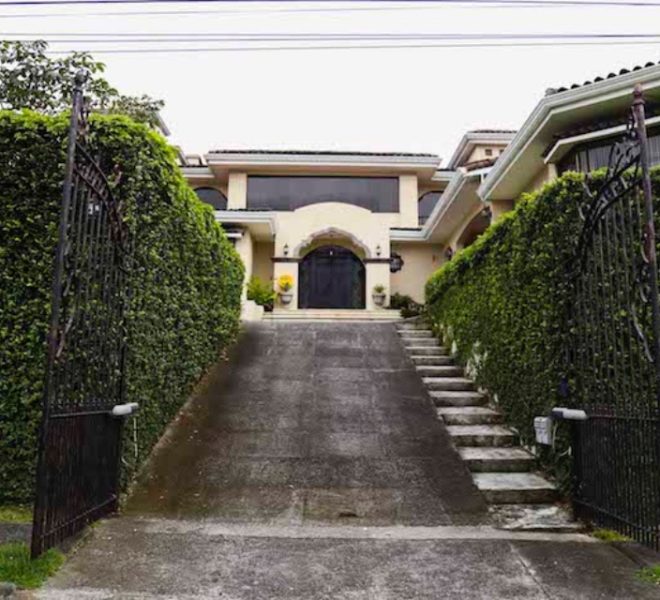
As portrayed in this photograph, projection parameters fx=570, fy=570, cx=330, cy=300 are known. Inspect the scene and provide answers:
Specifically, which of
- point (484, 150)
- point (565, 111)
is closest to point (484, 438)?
point (565, 111)

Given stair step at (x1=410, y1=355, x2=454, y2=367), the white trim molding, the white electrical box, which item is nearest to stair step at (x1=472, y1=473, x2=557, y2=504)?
the white electrical box

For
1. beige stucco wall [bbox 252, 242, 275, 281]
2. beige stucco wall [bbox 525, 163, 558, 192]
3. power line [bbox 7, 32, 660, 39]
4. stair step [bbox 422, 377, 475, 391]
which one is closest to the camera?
stair step [bbox 422, 377, 475, 391]

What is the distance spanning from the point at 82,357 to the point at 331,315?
462 inches

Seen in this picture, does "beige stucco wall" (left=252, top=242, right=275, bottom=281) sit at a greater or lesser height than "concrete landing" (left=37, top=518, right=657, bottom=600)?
greater

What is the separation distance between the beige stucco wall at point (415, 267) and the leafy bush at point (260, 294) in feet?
15.0

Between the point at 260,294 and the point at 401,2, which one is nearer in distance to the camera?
the point at 401,2

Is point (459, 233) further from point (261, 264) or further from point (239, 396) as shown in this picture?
point (239, 396)

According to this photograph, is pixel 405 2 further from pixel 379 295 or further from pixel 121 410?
pixel 379 295

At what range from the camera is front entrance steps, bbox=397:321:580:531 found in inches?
186

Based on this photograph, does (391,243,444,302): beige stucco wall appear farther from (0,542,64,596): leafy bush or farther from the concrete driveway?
(0,542,64,596): leafy bush

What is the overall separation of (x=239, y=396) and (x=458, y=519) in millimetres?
3604

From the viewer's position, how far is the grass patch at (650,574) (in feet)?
11.1

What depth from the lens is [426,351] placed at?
9.85 m

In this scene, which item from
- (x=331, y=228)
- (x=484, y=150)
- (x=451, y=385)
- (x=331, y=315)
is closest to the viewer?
(x=451, y=385)
